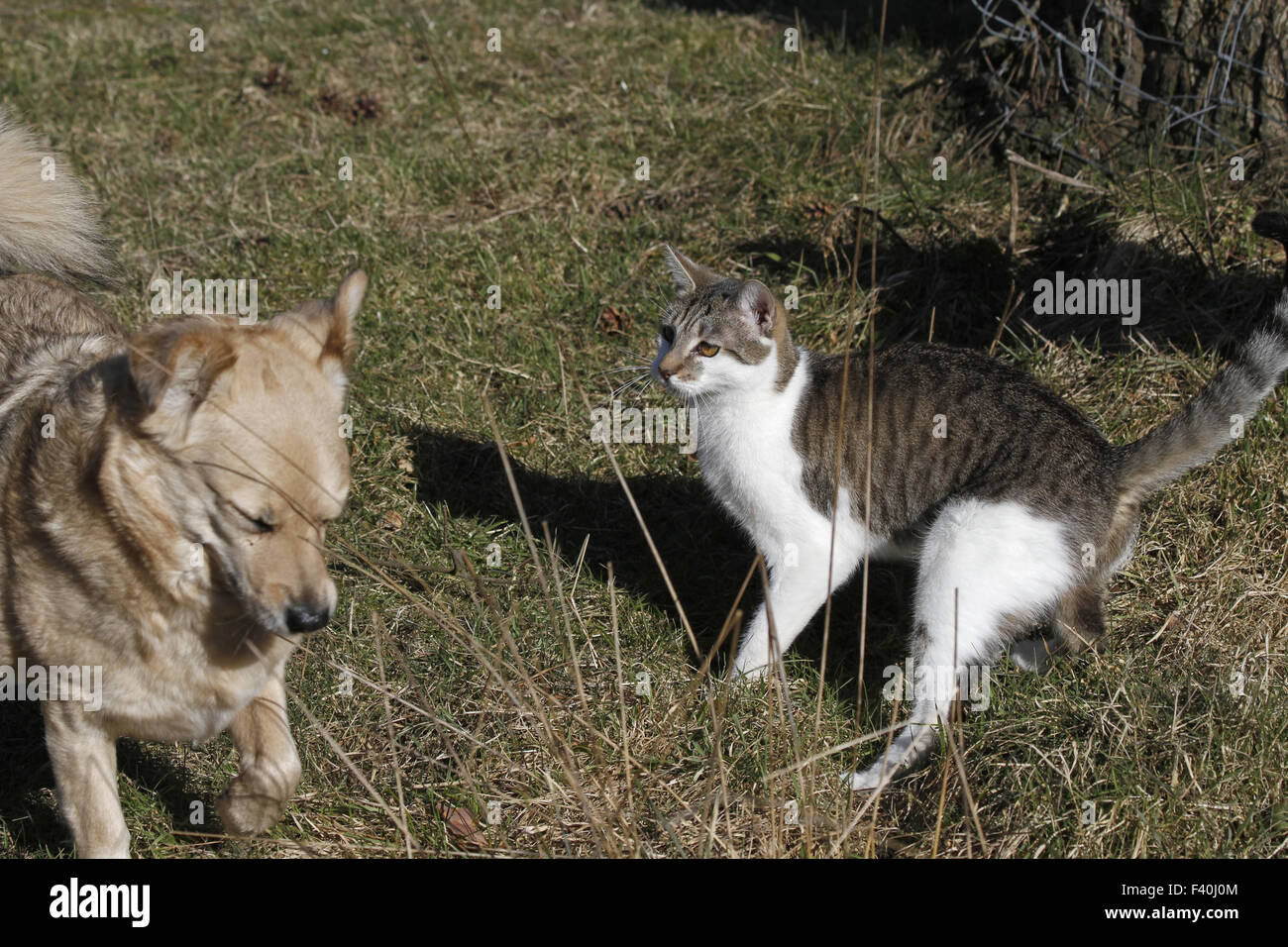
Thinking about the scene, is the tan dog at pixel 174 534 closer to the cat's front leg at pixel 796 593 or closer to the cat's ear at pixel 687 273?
the cat's front leg at pixel 796 593

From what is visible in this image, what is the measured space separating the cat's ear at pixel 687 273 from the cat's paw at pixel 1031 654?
5.91 feet

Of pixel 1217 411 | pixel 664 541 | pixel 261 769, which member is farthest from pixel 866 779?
pixel 261 769

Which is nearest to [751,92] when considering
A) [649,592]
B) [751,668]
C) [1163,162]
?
[1163,162]

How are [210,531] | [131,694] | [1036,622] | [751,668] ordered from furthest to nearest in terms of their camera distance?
[751,668] → [1036,622] → [131,694] → [210,531]

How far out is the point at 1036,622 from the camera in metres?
3.70

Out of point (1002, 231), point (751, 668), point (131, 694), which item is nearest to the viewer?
point (131, 694)

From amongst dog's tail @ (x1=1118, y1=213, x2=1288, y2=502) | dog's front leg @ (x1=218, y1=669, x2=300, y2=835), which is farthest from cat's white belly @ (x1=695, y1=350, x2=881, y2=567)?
dog's front leg @ (x1=218, y1=669, x2=300, y2=835)

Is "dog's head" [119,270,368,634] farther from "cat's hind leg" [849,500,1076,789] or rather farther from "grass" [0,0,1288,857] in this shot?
"cat's hind leg" [849,500,1076,789]

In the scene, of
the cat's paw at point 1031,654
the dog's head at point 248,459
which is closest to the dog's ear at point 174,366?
the dog's head at point 248,459

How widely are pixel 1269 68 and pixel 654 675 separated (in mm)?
3916

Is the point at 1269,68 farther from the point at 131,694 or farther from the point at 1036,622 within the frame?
the point at 131,694

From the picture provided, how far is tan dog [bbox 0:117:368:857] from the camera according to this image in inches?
105

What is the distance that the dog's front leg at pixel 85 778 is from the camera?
303cm

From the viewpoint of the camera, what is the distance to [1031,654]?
13.0 ft
